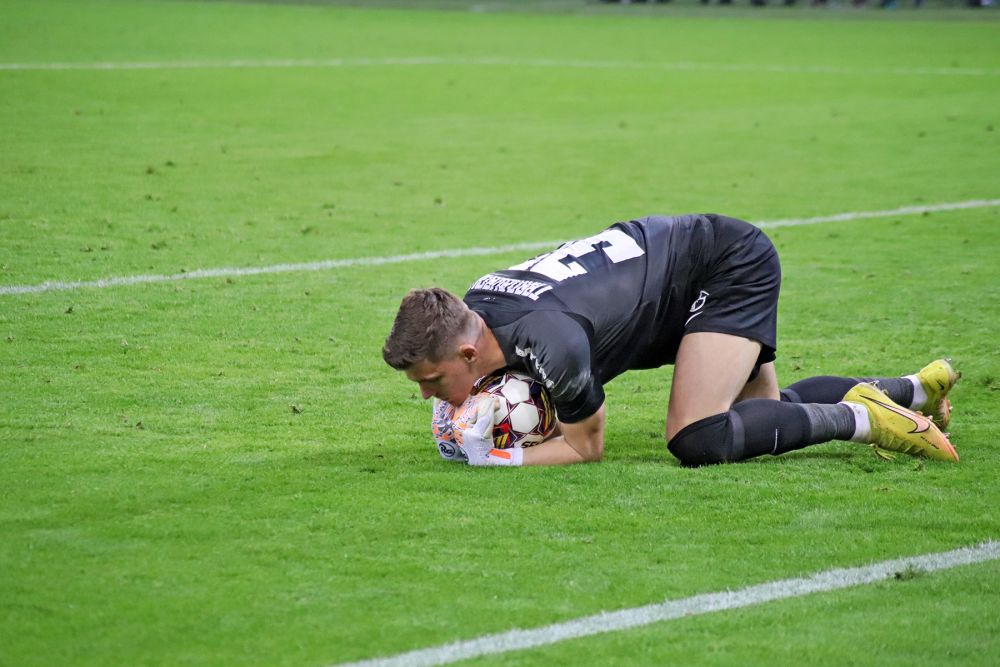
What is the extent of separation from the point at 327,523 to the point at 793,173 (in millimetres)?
10542

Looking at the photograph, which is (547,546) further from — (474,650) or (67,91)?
(67,91)

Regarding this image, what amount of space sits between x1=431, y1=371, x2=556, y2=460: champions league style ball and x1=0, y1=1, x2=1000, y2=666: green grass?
0.54 ft

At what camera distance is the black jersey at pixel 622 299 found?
573 centimetres

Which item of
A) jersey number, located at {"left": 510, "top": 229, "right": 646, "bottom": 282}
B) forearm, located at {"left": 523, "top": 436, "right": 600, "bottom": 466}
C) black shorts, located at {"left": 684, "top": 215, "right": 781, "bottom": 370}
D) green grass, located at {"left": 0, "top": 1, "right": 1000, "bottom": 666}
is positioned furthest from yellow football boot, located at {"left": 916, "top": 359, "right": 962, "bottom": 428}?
forearm, located at {"left": 523, "top": 436, "right": 600, "bottom": 466}

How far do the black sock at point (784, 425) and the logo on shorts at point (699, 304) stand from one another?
462 millimetres

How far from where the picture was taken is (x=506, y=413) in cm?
594

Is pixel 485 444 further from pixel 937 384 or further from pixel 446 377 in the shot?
pixel 937 384

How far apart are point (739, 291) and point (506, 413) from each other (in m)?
1.24

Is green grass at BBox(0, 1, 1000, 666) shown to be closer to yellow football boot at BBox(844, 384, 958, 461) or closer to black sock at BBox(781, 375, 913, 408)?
yellow football boot at BBox(844, 384, 958, 461)

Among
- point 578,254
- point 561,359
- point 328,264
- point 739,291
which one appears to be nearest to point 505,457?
point 561,359

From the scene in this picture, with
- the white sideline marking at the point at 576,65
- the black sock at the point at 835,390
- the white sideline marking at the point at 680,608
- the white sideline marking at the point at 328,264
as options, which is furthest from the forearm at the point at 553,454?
the white sideline marking at the point at 576,65

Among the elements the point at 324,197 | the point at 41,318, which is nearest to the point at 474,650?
the point at 41,318

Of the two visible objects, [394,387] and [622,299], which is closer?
[622,299]

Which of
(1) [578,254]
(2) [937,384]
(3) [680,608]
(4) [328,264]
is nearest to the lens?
(3) [680,608]
